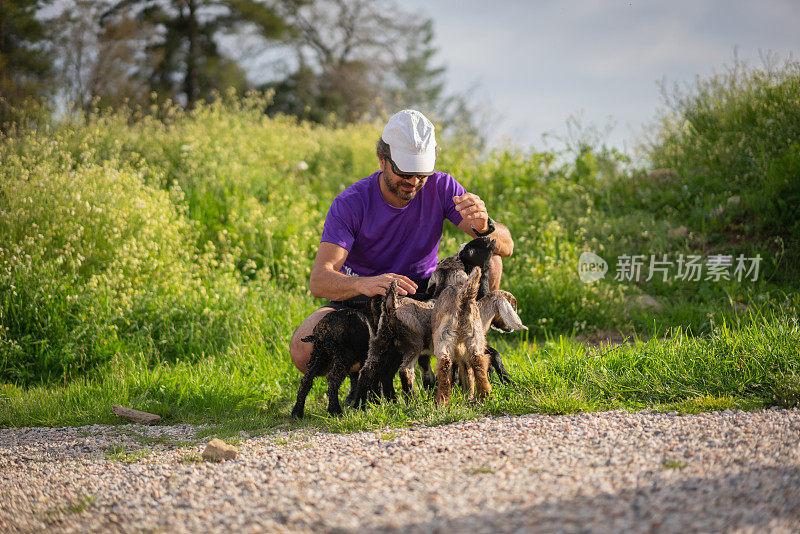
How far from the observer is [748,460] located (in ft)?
9.99

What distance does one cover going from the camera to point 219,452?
3.73 m

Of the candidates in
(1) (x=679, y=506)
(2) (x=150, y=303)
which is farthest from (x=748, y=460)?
(2) (x=150, y=303)

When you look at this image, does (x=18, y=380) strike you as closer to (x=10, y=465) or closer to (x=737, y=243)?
(x=10, y=465)

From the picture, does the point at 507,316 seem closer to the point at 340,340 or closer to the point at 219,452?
the point at 340,340

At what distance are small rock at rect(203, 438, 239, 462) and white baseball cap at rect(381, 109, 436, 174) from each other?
7.01 ft

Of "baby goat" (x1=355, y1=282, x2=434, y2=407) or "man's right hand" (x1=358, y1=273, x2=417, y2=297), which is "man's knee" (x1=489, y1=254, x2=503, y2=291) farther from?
"man's right hand" (x1=358, y1=273, x2=417, y2=297)

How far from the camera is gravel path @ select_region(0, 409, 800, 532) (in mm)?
2508

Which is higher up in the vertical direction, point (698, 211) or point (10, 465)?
point (698, 211)

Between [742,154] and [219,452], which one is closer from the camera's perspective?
[219,452]

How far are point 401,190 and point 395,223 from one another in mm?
274

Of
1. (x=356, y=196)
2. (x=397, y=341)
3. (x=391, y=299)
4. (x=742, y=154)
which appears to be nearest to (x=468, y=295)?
(x=391, y=299)

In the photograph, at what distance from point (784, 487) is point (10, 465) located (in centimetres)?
422

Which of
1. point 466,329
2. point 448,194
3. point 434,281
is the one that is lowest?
point 466,329

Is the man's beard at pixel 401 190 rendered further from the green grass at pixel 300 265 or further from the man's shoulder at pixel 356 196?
the green grass at pixel 300 265
